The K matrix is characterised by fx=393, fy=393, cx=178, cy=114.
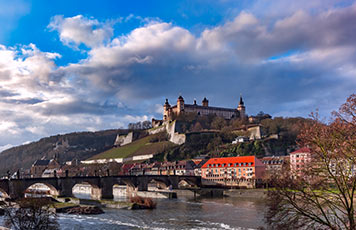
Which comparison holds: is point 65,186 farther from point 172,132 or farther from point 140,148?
point 172,132

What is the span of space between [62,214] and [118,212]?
5662mm

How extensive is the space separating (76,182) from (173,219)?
25431 millimetres

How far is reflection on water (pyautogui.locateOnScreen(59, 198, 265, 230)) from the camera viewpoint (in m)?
31.7

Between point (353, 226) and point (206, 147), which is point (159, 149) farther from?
point (353, 226)

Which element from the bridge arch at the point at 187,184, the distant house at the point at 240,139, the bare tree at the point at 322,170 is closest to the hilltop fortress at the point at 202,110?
the distant house at the point at 240,139

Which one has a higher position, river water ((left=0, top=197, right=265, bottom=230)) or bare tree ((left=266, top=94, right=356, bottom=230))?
bare tree ((left=266, top=94, right=356, bottom=230))

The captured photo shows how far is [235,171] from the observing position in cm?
7869

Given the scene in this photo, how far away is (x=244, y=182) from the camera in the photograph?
234 feet

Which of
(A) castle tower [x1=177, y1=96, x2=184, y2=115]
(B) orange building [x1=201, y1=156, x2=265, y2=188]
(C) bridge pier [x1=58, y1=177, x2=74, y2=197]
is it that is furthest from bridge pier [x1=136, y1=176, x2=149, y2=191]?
(A) castle tower [x1=177, y1=96, x2=184, y2=115]

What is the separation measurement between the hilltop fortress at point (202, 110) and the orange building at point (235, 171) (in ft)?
229

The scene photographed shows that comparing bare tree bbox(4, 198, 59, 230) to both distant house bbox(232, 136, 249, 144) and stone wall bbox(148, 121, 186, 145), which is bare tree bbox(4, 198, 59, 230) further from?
stone wall bbox(148, 121, 186, 145)

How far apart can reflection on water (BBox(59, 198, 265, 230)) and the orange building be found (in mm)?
28723

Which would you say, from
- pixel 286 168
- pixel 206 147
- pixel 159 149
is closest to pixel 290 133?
pixel 206 147

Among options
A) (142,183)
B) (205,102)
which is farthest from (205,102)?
(142,183)
